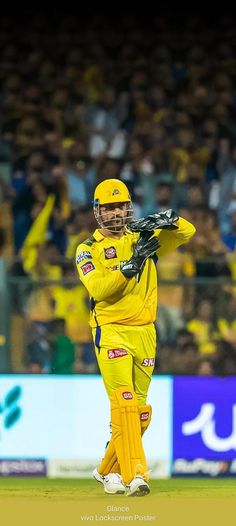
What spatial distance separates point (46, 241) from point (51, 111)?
11.3 ft

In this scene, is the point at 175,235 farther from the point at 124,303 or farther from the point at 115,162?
the point at 115,162

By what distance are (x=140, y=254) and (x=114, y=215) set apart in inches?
15.0

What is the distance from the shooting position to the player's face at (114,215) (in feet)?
26.9

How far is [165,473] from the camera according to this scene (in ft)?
39.5

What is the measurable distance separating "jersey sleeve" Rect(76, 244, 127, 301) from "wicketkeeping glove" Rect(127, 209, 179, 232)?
1.08 ft

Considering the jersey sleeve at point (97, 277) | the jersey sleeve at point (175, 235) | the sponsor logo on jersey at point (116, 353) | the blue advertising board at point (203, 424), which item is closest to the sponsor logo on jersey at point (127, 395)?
the sponsor logo on jersey at point (116, 353)

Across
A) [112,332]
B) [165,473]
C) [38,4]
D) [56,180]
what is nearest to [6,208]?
[56,180]

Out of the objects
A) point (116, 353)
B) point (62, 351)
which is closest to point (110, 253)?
point (116, 353)

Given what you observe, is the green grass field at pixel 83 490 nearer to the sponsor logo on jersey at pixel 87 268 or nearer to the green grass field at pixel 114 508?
the green grass field at pixel 114 508

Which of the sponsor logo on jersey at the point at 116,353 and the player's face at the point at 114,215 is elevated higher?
the player's face at the point at 114,215

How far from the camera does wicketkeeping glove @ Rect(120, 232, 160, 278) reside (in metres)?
7.89

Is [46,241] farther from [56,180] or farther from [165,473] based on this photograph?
[165,473]

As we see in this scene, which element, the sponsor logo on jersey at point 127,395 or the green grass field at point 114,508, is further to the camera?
the sponsor logo on jersey at point 127,395

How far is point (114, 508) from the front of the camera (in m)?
7.65
